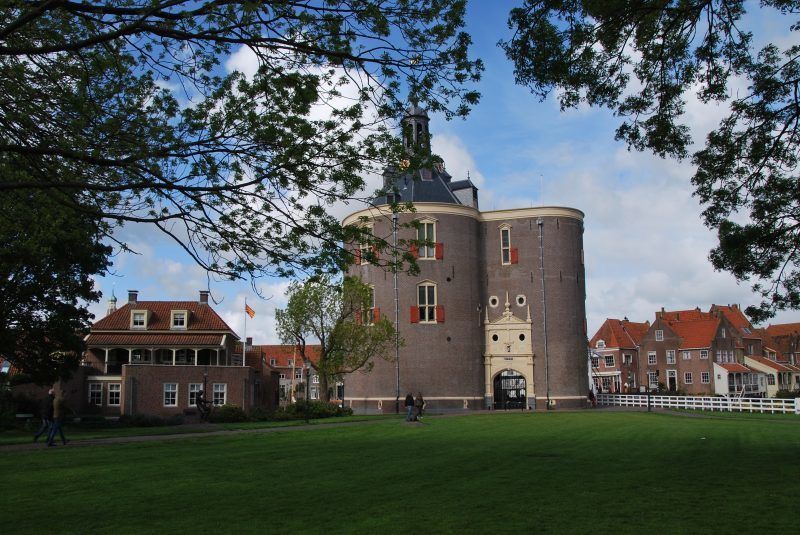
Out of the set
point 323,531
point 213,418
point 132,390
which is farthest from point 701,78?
point 132,390

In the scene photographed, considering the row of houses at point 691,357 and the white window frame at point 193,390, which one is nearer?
the white window frame at point 193,390

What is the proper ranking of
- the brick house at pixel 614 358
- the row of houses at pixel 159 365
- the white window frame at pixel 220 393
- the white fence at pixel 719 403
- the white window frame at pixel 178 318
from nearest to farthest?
the white fence at pixel 719 403, the row of houses at pixel 159 365, the white window frame at pixel 220 393, the white window frame at pixel 178 318, the brick house at pixel 614 358

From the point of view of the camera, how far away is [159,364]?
50.7 m

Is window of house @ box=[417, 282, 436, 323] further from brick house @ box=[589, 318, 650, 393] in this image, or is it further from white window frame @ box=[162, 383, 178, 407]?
brick house @ box=[589, 318, 650, 393]

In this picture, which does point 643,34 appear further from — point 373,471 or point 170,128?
point 373,471

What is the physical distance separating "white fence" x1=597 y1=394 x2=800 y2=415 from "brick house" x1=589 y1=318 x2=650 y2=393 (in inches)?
1237

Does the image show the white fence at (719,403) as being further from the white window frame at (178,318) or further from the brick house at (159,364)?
the white window frame at (178,318)

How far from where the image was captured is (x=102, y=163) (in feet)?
31.6

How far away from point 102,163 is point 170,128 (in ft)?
5.51

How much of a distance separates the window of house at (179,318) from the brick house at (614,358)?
5464 cm

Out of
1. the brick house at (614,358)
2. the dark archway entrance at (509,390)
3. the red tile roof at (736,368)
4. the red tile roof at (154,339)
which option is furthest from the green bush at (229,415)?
the red tile roof at (736,368)

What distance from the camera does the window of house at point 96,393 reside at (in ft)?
167

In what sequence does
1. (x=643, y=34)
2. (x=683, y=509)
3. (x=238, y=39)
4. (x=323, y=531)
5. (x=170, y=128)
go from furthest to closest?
(x=643, y=34)
(x=170, y=128)
(x=683, y=509)
(x=238, y=39)
(x=323, y=531)

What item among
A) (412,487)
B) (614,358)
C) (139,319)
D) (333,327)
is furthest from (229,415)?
(614,358)
